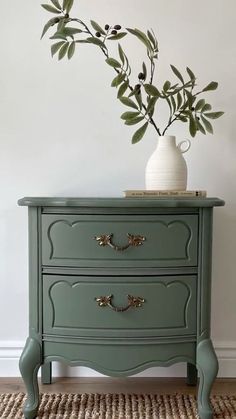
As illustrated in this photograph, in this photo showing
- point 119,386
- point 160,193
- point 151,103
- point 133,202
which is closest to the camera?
point 133,202

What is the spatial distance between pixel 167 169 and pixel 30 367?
773 millimetres

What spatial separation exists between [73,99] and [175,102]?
1.31ft

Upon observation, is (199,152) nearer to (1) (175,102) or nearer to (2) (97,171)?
(1) (175,102)

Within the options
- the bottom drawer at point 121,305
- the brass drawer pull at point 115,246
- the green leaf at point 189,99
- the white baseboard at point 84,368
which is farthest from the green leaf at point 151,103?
the white baseboard at point 84,368

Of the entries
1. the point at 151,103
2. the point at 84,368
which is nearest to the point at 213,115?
the point at 151,103

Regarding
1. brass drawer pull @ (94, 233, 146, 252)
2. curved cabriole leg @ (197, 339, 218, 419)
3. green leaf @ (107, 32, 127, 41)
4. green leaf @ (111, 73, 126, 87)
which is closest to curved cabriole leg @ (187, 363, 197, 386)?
curved cabriole leg @ (197, 339, 218, 419)

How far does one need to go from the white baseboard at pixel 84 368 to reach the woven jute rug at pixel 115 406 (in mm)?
176

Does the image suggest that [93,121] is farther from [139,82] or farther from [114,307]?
[114,307]

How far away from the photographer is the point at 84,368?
192 centimetres

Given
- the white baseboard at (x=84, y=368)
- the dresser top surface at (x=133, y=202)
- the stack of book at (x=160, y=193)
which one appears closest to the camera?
the dresser top surface at (x=133, y=202)

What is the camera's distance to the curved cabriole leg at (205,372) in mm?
1471

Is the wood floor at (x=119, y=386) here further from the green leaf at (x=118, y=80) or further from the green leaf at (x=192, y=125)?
the green leaf at (x=118, y=80)

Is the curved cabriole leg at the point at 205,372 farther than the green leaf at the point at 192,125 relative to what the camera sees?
No

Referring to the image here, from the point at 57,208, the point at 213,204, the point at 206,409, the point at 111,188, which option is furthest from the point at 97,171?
the point at 206,409
